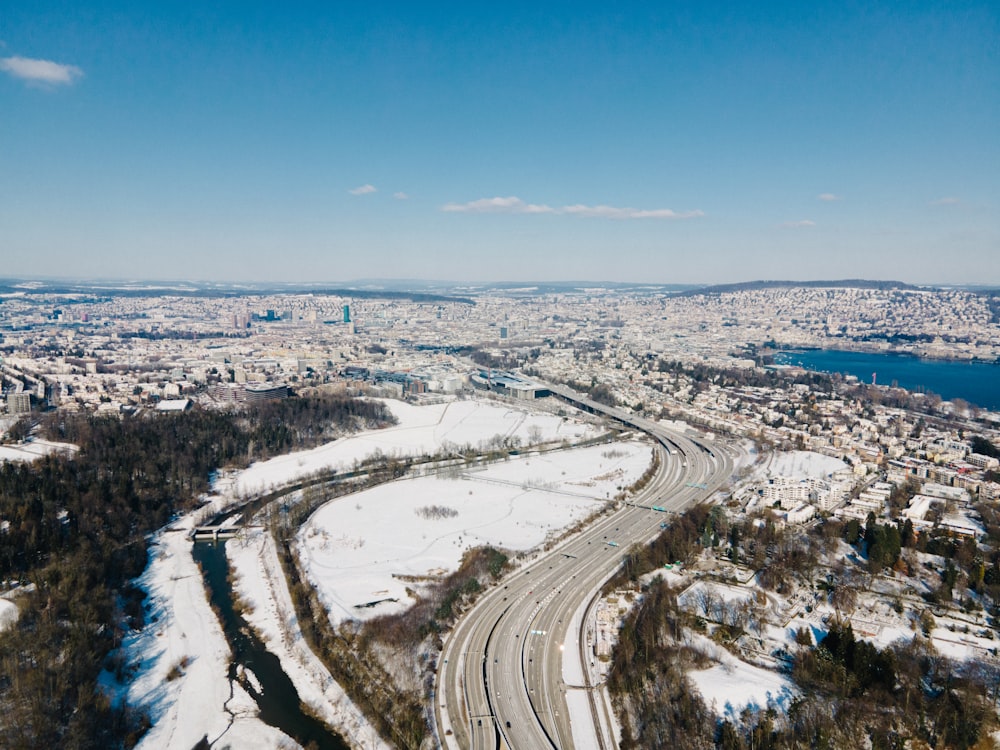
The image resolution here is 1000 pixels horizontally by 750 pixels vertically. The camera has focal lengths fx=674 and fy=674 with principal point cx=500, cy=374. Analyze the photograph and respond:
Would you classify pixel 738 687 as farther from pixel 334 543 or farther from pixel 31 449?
pixel 31 449

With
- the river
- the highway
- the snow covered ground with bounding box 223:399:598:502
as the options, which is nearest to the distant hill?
the river

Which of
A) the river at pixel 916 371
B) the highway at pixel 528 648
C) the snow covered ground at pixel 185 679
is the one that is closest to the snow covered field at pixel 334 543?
the snow covered ground at pixel 185 679

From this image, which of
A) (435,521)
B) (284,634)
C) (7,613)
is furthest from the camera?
(435,521)

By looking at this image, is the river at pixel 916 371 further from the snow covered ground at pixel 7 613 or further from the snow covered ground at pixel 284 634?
the snow covered ground at pixel 7 613

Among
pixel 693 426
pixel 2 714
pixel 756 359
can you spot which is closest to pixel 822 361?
pixel 756 359

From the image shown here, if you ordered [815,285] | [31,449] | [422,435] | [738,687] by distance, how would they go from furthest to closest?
[815,285] → [422,435] → [31,449] → [738,687]

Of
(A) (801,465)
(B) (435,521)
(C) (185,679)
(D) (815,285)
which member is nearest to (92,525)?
(C) (185,679)
